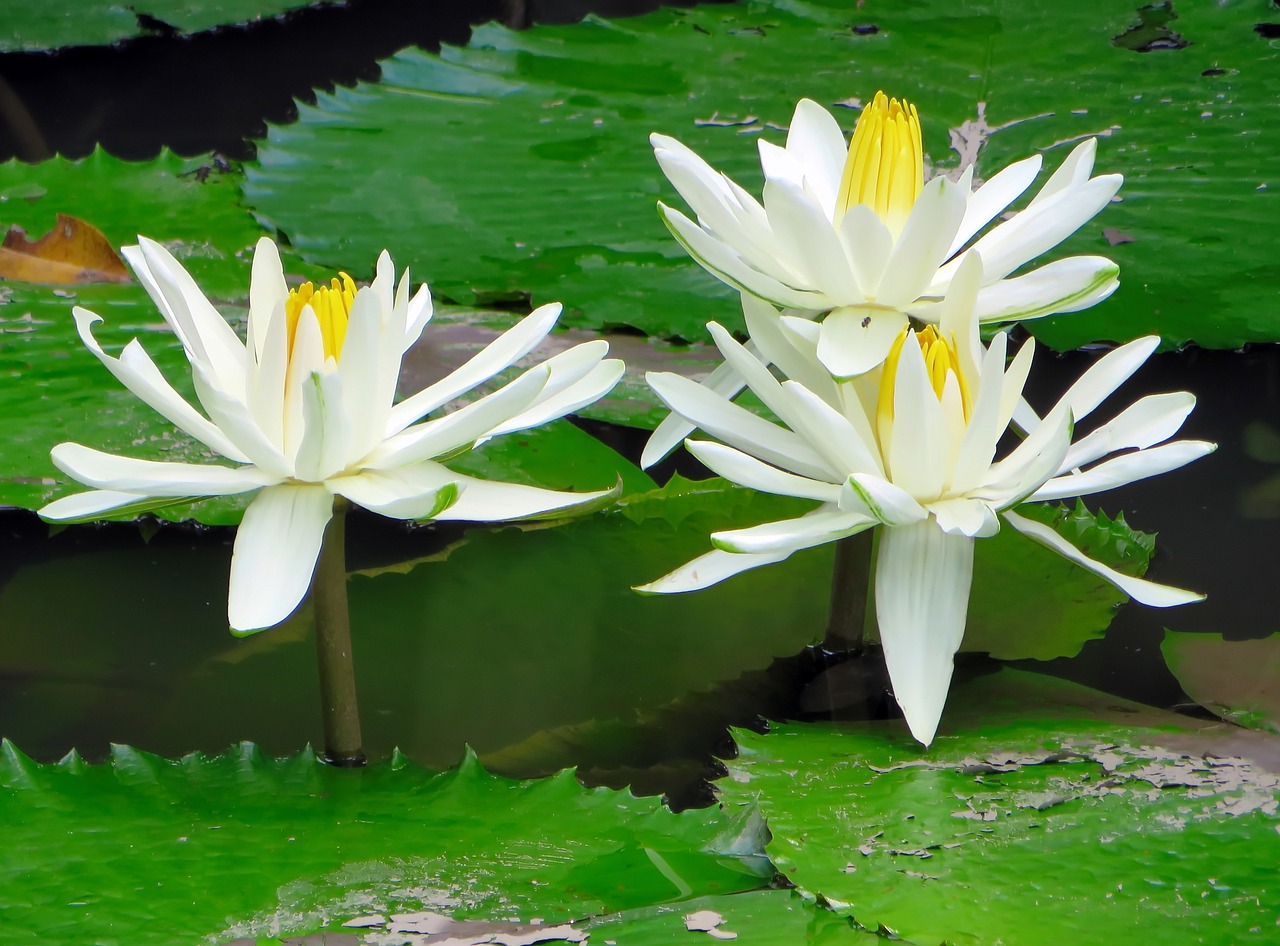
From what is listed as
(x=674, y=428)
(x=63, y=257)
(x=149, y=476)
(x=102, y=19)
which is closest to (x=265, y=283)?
(x=149, y=476)

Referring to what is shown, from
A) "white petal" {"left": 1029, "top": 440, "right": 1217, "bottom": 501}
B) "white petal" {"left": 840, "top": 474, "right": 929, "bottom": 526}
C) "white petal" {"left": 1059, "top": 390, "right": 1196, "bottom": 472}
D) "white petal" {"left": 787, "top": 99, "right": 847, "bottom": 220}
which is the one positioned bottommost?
"white petal" {"left": 840, "top": 474, "right": 929, "bottom": 526}

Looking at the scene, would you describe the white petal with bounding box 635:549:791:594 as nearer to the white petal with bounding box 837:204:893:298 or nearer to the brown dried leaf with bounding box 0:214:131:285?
the white petal with bounding box 837:204:893:298

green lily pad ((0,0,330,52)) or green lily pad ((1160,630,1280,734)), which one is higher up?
green lily pad ((0,0,330,52))

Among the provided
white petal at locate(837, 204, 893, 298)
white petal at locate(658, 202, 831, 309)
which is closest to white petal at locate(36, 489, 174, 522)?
white petal at locate(658, 202, 831, 309)

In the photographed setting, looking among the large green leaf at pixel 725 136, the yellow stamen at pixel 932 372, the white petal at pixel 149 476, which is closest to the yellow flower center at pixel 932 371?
the yellow stamen at pixel 932 372

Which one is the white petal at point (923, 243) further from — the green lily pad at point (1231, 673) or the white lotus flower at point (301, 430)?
the green lily pad at point (1231, 673)

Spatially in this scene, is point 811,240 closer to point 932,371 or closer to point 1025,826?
point 932,371
